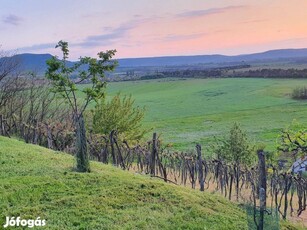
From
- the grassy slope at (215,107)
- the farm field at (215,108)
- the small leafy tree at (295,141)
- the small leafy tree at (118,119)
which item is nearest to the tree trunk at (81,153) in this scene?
the small leafy tree at (295,141)

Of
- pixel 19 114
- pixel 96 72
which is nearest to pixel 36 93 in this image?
pixel 19 114

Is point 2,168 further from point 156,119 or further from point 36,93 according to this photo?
point 156,119

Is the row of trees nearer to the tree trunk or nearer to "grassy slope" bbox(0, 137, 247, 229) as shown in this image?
the tree trunk

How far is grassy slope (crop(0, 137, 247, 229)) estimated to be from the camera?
903cm

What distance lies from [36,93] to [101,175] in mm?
30494

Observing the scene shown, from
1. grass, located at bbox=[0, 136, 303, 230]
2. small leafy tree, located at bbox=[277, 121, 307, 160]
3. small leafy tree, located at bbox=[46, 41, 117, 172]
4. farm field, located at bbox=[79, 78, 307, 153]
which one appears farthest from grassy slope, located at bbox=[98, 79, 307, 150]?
small leafy tree, located at bbox=[277, 121, 307, 160]

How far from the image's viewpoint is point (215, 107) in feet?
252

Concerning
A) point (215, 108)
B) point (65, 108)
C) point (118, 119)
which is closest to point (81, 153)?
point (118, 119)

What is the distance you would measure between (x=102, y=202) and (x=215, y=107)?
6842 centimetres

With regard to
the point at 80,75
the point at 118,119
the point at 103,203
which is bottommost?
the point at 118,119

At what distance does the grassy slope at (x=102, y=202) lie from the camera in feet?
29.6

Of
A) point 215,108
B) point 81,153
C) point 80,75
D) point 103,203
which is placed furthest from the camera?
point 215,108

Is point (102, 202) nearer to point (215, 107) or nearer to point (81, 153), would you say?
point (81, 153)

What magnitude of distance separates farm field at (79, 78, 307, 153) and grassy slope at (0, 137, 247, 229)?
113 ft
